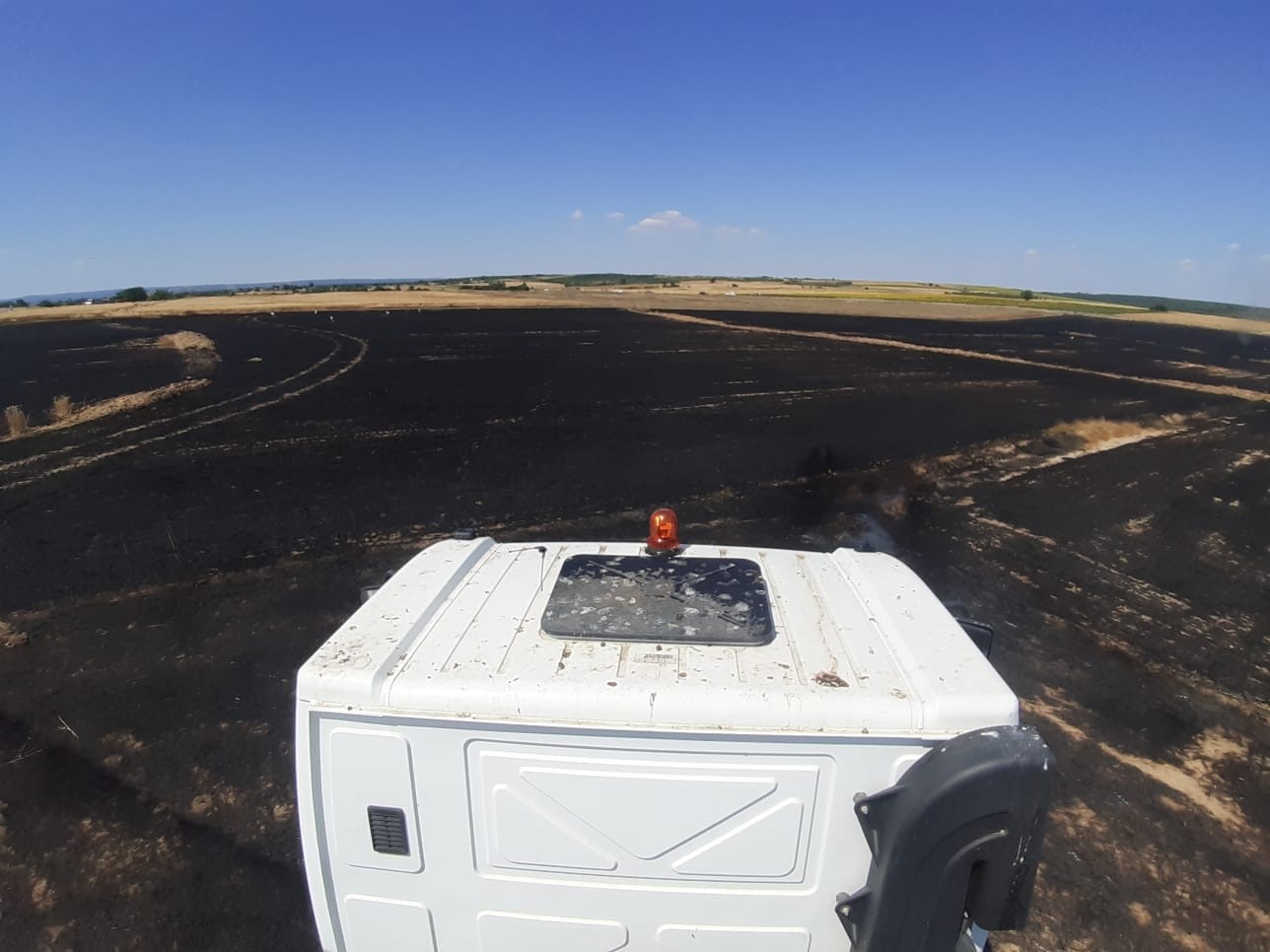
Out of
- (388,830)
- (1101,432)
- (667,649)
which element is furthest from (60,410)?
(1101,432)

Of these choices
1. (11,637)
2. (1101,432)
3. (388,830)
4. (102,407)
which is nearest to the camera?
(388,830)

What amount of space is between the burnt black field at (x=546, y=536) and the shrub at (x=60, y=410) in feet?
4.34

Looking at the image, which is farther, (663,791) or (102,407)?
(102,407)

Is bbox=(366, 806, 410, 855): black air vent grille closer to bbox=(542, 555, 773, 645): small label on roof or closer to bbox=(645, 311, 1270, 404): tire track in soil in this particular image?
bbox=(542, 555, 773, 645): small label on roof

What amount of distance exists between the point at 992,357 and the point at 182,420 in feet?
101

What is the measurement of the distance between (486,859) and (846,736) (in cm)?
128

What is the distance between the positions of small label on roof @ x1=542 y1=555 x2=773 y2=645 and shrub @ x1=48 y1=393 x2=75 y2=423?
719 inches

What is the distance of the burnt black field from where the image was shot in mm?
4242

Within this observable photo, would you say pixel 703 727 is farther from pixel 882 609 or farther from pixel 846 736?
pixel 882 609

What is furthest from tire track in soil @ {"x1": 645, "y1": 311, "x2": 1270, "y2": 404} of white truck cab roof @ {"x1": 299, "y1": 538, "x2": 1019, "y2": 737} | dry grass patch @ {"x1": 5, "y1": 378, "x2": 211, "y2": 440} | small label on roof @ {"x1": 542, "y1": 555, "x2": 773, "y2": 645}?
small label on roof @ {"x1": 542, "y1": 555, "x2": 773, "y2": 645}

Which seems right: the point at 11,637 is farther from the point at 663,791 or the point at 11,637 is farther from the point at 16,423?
the point at 16,423

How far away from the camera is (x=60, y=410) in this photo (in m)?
16.0

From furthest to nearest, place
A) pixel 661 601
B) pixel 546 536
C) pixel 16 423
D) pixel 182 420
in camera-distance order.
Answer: pixel 182 420
pixel 16 423
pixel 546 536
pixel 661 601

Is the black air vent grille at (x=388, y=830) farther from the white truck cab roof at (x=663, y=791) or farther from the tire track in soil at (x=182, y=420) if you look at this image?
the tire track in soil at (x=182, y=420)
